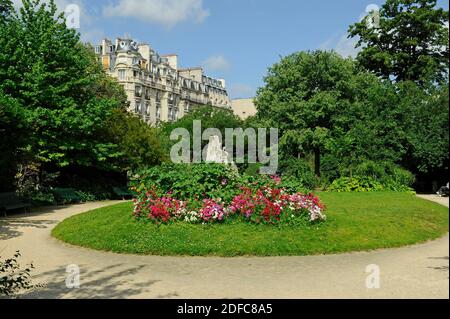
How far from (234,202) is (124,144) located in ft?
63.0

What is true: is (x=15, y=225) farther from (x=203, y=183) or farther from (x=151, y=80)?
(x=151, y=80)

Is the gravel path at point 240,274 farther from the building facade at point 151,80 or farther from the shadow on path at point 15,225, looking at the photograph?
the building facade at point 151,80

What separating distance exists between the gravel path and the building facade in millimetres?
61362

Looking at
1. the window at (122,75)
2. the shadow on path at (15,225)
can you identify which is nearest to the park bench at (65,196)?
the shadow on path at (15,225)

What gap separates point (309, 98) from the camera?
125ft

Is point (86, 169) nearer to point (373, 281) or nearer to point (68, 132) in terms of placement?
point (68, 132)

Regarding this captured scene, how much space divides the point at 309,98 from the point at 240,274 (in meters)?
30.2

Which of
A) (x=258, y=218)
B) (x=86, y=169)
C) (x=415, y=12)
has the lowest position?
(x=258, y=218)

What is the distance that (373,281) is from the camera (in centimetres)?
Result: 866

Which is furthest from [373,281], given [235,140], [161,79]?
[161,79]

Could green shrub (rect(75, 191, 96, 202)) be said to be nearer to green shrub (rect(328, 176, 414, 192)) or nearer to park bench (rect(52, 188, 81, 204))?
park bench (rect(52, 188, 81, 204))

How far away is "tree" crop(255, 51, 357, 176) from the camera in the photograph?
3609cm

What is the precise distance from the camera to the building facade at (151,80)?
77531 millimetres

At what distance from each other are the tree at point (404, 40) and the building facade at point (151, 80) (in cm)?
3925
